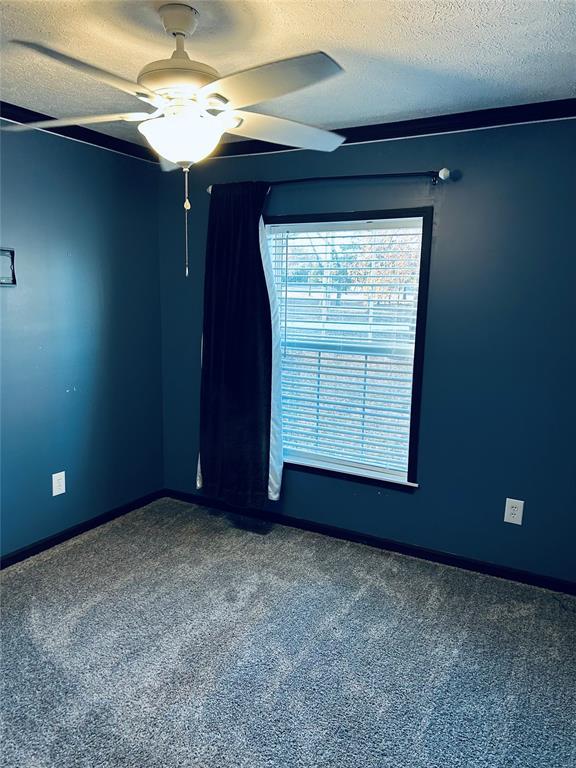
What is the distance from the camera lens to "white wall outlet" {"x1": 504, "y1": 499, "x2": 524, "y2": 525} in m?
2.63

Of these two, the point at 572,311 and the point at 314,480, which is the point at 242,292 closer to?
the point at 314,480

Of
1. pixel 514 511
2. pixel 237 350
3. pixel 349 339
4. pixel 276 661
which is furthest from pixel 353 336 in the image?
pixel 276 661

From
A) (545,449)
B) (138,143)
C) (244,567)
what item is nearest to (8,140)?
(138,143)

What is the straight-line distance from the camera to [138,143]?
315 centimetres

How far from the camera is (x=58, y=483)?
295 cm

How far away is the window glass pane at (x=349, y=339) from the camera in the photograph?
112 inches

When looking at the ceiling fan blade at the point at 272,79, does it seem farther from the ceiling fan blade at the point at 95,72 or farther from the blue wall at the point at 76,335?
the blue wall at the point at 76,335

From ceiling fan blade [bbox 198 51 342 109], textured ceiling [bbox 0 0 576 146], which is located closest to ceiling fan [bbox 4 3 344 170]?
ceiling fan blade [bbox 198 51 342 109]

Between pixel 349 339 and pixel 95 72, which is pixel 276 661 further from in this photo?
pixel 95 72

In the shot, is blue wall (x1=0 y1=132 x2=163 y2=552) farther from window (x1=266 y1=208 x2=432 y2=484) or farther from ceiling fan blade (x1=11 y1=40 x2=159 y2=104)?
ceiling fan blade (x1=11 y1=40 x2=159 y2=104)

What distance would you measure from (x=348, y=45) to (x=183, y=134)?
0.74 metres

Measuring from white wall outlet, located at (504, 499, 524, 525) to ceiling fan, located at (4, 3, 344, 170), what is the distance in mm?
2013

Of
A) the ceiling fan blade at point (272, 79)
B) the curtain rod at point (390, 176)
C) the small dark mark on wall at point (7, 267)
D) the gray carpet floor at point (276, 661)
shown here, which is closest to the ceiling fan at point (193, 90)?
the ceiling fan blade at point (272, 79)

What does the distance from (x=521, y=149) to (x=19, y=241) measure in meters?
2.51
